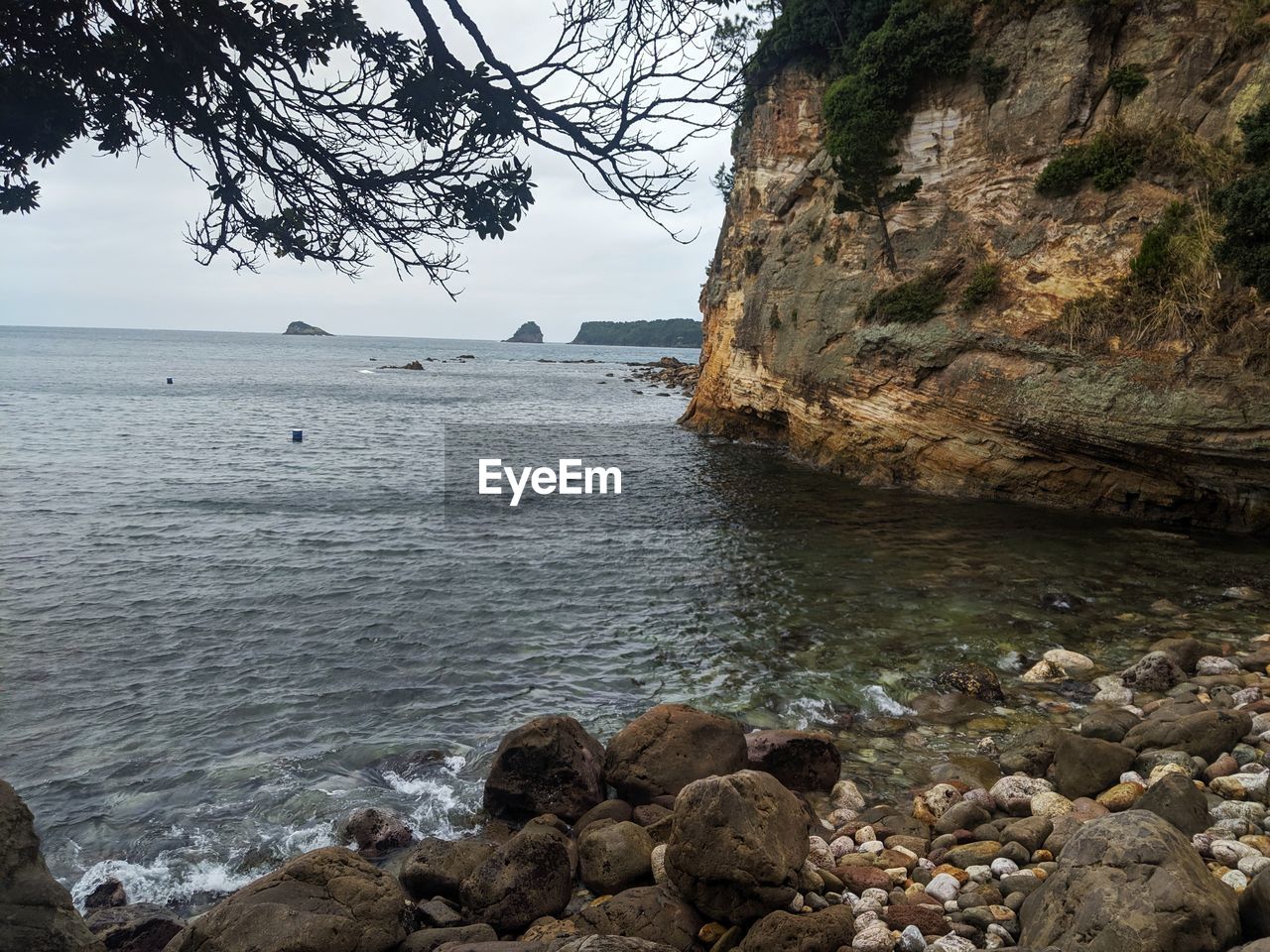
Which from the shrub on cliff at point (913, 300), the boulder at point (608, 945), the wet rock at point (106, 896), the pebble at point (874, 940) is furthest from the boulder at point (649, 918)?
the shrub on cliff at point (913, 300)

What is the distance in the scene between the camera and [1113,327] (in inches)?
712

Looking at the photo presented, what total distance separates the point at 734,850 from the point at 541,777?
2.94 metres

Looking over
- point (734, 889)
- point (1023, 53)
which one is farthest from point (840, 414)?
point (734, 889)

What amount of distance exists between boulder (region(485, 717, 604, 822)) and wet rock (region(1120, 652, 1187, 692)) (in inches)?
278

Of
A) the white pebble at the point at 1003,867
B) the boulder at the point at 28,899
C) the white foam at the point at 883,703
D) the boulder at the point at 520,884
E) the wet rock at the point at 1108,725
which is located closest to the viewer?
the boulder at the point at 28,899

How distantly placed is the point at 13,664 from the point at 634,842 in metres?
9.92

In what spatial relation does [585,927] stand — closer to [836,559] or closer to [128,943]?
[128,943]

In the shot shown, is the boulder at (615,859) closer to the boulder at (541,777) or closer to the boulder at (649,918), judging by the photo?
the boulder at (649,918)

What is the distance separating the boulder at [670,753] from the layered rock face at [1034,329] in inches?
521

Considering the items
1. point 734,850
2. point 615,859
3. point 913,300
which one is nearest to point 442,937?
Answer: point 615,859

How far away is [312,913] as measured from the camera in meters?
5.78

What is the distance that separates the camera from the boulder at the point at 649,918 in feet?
19.2

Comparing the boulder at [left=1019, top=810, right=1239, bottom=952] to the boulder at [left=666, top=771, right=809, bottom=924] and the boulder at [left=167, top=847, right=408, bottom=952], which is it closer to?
the boulder at [left=666, top=771, right=809, bottom=924]

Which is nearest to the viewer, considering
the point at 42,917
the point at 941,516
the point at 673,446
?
the point at 42,917
